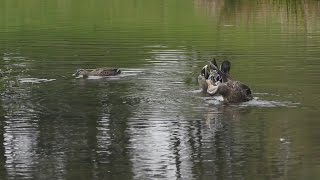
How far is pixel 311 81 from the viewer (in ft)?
81.8

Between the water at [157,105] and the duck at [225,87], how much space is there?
12.1 inches

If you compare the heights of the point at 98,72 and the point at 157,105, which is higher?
the point at 98,72

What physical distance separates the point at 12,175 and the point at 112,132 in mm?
3725

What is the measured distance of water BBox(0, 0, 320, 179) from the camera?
51.4ft

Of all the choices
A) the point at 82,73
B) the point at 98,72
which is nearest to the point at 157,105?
the point at 98,72

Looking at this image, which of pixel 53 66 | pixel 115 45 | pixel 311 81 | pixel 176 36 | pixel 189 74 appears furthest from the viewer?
pixel 176 36

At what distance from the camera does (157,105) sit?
21.3 meters

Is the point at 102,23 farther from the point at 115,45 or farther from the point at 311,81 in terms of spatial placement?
the point at 311,81

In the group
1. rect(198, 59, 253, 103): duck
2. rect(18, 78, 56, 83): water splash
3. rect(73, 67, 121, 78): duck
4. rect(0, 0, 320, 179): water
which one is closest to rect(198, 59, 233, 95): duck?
rect(198, 59, 253, 103): duck

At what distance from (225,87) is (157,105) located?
5.24 feet

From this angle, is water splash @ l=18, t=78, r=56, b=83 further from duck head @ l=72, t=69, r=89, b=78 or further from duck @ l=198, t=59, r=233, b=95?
duck @ l=198, t=59, r=233, b=95

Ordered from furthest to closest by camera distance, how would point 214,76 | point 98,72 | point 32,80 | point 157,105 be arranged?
point 98,72
point 32,80
point 214,76
point 157,105

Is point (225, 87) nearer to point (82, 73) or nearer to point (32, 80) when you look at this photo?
point (82, 73)

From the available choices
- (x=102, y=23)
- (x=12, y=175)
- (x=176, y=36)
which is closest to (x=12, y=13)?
(x=102, y=23)
